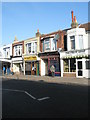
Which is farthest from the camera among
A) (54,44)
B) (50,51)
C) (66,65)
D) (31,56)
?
(31,56)

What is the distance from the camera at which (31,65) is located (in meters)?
27.9

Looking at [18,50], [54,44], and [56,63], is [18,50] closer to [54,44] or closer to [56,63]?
[54,44]

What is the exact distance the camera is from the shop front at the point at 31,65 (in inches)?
1056

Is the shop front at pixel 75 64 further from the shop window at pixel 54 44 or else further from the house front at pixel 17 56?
the house front at pixel 17 56

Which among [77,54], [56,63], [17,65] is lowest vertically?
[17,65]

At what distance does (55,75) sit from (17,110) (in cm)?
1723

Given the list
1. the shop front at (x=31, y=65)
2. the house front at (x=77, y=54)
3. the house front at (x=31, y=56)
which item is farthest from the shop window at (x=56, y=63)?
the shop front at (x=31, y=65)

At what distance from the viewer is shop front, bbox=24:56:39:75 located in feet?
88.0

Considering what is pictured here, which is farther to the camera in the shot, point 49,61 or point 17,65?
point 17,65

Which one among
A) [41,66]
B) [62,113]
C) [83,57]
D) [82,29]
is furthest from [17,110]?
[41,66]

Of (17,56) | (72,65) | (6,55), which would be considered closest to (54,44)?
(72,65)

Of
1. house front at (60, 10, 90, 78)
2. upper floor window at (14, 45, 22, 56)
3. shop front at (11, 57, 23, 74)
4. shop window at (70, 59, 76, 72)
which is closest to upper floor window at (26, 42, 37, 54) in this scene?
upper floor window at (14, 45, 22, 56)

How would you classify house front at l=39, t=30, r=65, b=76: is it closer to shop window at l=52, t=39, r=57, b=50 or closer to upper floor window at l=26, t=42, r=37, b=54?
shop window at l=52, t=39, r=57, b=50

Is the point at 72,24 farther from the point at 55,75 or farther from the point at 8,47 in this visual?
the point at 8,47
